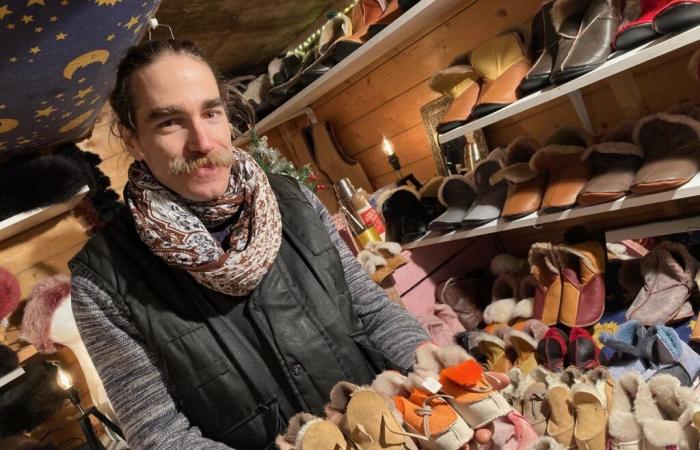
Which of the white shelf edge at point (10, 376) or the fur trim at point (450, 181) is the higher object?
the white shelf edge at point (10, 376)

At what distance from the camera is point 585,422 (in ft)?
3.43

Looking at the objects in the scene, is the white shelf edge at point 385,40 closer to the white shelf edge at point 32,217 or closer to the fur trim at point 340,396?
the white shelf edge at point 32,217

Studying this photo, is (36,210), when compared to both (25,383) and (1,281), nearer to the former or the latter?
(1,281)

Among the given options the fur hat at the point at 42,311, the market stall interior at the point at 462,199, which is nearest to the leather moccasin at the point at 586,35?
the market stall interior at the point at 462,199

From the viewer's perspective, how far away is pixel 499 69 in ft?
5.00

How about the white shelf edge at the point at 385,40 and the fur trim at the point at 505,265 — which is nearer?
the white shelf edge at the point at 385,40

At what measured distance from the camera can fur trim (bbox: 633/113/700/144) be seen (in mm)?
1186

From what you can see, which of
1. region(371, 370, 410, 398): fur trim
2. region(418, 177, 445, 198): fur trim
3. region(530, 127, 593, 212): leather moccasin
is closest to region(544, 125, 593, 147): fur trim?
region(530, 127, 593, 212): leather moccasin

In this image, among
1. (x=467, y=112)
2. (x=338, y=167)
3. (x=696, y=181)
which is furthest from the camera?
(x=338, y=167)

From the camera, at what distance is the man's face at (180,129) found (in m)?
1.02

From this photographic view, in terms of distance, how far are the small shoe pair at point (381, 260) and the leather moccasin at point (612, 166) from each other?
0.70m

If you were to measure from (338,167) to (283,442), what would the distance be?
6.51 feet

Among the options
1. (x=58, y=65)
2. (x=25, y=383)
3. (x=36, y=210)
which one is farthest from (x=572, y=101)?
(x=25, y=383)

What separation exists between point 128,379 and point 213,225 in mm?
389
